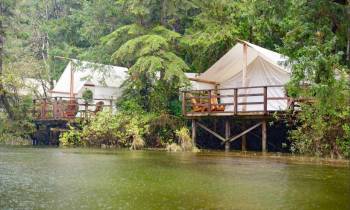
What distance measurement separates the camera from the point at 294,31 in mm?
11812

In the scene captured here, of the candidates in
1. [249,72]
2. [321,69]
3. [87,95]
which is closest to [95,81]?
[87,95]

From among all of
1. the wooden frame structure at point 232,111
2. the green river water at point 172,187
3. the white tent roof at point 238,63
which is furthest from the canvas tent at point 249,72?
the green river water at point 172,187

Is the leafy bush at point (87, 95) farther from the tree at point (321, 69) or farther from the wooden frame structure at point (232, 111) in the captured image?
the tree at point (321, 69)

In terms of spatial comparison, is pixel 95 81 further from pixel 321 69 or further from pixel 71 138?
pixel 321 69

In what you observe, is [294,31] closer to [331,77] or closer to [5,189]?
[331,77]

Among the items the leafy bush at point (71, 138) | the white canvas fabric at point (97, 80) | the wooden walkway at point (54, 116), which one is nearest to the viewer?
the leafy bush at point (71, 138)

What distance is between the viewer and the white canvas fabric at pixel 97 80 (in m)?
24.1

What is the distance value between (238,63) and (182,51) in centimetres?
407

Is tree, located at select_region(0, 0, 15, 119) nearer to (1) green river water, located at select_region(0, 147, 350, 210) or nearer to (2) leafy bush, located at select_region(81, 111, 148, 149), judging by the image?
(2) leafy bush, located at select_region(81, 111, 148, 149)

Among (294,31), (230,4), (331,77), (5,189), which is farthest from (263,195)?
(230,4)

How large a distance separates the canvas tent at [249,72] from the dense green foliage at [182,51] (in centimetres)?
95

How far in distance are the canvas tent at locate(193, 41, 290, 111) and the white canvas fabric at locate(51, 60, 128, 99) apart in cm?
600

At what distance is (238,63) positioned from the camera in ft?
62.5

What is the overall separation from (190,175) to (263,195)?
2.51 meters
